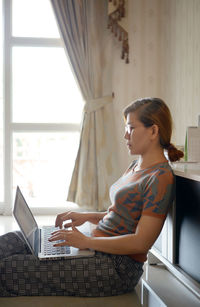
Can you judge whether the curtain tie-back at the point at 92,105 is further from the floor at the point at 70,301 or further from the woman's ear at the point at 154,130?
the floor at the point at 70,301

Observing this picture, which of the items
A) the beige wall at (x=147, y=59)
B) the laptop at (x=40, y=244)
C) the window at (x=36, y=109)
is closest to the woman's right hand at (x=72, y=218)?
the laptop at (x=40, y=244)

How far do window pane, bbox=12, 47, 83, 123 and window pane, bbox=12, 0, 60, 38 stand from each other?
0.16 m

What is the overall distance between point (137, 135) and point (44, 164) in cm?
271

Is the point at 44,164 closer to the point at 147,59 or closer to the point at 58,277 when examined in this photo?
the point at 147,59

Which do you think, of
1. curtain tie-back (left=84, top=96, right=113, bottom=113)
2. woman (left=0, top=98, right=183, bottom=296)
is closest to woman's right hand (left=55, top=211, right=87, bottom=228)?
woman (left=0, top=98, right=183, bottom=296)

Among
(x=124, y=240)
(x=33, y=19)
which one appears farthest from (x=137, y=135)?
(x=33, y=19)

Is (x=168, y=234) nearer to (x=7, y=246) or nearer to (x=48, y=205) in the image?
(x=7, y=246)

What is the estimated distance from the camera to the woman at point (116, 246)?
1.30 meters

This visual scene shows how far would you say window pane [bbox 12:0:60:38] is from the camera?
3.84m

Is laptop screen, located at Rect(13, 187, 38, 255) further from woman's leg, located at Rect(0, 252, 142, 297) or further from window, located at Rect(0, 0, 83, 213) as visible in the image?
window, located at Rect(0, 0, 83, 213)

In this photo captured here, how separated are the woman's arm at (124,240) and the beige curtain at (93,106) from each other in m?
2.41

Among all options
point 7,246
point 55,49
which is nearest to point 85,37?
point 55,49

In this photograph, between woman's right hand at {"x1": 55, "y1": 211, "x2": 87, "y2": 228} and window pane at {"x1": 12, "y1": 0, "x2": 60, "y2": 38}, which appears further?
window pane at {"x1": 12, "y1": 0, "x2": 60, "y2": 38}

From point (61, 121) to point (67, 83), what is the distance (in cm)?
41
